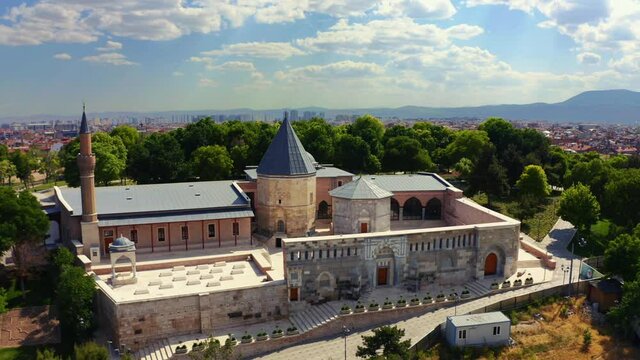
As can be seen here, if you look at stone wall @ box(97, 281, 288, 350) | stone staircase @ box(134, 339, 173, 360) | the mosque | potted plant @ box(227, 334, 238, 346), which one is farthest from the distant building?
stone staircase @ box(134, 339, 173, 360)

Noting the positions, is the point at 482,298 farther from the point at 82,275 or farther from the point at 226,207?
the point at 82,275

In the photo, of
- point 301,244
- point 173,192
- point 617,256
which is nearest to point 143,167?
point 173,192

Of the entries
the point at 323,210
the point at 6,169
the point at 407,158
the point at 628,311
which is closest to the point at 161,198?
the point at 323,210

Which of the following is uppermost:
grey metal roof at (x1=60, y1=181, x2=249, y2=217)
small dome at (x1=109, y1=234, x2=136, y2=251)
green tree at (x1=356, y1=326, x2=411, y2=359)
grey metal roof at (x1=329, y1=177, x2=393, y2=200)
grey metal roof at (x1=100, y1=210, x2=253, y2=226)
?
grey metal roof at (x1=329, y1=177, x2=393, y2=200)

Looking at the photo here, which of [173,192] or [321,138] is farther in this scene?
[321,138]

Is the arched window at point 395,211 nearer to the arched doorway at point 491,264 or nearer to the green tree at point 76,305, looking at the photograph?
the arched doorway at point 491,264

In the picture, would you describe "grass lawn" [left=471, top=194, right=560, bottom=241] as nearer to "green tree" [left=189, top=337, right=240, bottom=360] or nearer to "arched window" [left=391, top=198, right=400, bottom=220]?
"arched window" [left=391, top=198, right=400, bottom=220]

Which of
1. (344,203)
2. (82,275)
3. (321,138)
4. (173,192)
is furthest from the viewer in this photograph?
(321,138)
